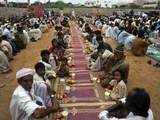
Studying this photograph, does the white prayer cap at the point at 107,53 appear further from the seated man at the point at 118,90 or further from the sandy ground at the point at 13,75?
the seated man at the point at 118,90

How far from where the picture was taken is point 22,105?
5.37 m

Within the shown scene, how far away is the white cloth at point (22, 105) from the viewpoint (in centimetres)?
523

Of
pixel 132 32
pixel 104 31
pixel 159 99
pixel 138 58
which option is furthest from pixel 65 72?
pixel 104 31

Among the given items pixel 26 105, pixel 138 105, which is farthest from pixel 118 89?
pixel 138 105

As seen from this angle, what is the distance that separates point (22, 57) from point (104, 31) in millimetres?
12348

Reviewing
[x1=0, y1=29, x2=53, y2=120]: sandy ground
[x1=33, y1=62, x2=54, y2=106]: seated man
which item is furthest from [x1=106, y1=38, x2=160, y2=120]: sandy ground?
[x1=0, y1=29, x2=53, y2=120]: sandy ground

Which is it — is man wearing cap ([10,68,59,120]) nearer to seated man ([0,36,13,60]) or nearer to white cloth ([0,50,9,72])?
white cloth ([0,50,9,72])

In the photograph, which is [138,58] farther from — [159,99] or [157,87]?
[159,99]

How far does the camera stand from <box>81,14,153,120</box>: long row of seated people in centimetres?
421

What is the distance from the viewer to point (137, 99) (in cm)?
420

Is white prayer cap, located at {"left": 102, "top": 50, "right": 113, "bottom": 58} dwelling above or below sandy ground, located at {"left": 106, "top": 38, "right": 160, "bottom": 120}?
above

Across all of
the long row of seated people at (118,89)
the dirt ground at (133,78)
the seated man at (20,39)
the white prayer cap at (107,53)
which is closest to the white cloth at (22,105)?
the long row of seated people at (118,89)

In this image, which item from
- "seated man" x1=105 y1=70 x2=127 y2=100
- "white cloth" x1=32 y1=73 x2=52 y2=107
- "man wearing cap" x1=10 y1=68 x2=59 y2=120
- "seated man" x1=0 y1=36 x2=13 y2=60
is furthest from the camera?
"seated man" x1=0 y1=36 x2=13 y2=60

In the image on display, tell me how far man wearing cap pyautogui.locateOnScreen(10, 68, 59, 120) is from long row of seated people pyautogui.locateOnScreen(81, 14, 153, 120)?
29.2 inches
